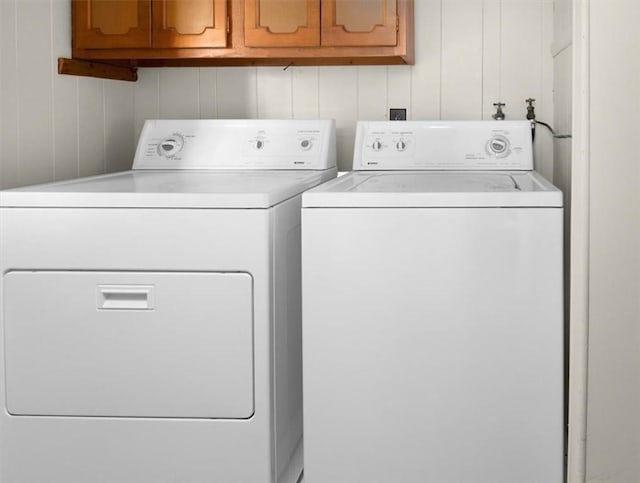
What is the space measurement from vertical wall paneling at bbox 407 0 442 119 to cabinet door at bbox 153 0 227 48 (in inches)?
29.0

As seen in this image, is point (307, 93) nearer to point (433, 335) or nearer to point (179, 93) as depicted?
point (179, 93)

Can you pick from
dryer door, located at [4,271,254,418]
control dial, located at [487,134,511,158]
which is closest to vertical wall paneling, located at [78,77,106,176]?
dryer door, located at [4,271,254,418]

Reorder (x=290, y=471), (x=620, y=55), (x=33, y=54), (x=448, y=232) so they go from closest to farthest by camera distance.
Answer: (x=620, y=55)
(x=448, y=232)
(x=290, y=471)
(x=33, y=54)

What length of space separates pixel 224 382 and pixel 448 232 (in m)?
0.66

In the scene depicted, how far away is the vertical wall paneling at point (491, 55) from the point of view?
3373 mm

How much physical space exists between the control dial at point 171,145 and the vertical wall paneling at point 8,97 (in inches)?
27.6

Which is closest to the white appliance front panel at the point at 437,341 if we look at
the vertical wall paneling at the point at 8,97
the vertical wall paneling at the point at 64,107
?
the vertical wall paneling at the point at 8,97

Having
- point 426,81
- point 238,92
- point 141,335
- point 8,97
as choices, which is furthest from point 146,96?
point 141,335

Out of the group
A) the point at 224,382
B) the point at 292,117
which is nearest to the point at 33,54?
the point at 292,117

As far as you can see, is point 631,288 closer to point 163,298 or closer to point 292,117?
point 163,298

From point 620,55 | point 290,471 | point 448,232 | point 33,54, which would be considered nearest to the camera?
point 620,55

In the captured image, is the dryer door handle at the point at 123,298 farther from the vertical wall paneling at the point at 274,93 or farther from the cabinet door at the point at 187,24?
the vertical wall paneling at the point at 274,93

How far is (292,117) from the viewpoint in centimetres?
352

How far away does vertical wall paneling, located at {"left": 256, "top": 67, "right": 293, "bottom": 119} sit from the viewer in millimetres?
3525
